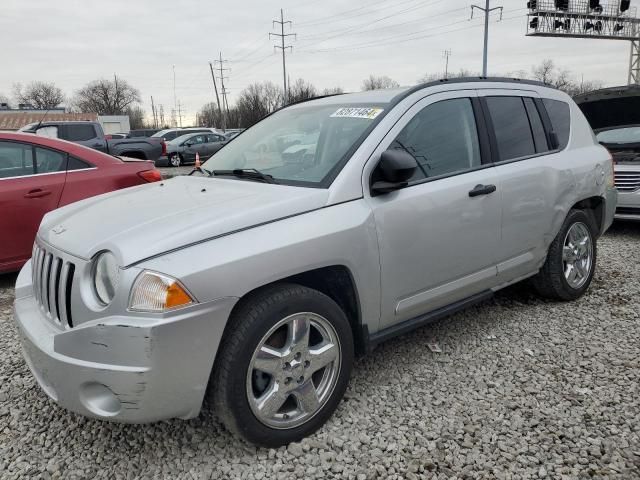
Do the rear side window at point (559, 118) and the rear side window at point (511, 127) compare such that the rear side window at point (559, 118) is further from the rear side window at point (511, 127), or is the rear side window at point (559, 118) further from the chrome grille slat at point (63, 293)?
Result: the chrome grille slat at point (63, 293)

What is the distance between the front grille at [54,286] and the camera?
7.56 feet

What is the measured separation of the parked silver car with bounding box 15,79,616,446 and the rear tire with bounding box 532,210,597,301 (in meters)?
0.24

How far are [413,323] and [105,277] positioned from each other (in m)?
1.72

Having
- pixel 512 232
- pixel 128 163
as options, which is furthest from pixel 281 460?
pixel 128 163

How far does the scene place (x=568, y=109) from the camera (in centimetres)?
439

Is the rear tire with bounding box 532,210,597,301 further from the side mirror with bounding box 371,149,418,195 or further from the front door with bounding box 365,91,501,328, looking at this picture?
the side mirror with bounding box 371,149,418,195

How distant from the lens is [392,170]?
2686mm

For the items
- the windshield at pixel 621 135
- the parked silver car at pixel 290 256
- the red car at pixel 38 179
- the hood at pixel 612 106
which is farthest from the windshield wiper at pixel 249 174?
the hood at pixel 612 106

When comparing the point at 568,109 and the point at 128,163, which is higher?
the point at 568,109

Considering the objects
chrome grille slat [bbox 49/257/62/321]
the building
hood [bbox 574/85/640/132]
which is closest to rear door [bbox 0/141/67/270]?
chrome grille slat [bbox 49/257/62/321]

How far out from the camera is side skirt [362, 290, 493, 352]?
9.29 ft

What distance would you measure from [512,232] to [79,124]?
1339 cm

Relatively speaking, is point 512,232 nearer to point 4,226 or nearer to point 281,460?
point 281,460

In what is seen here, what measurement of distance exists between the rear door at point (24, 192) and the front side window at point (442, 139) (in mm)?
3558
